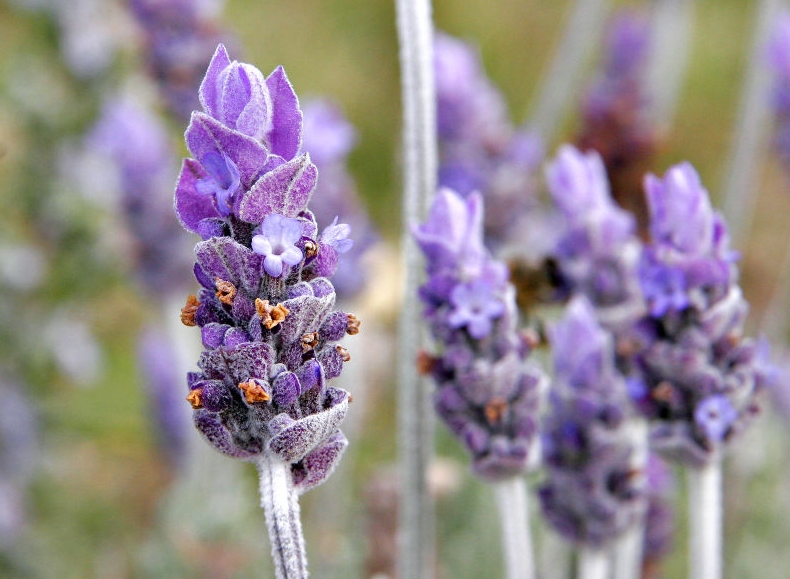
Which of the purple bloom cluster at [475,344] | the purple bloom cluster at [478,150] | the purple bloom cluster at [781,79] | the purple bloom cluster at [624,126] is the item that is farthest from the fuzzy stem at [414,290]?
the purple bloom cluster at [781,79]

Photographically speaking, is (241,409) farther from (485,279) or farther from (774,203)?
(774,203)

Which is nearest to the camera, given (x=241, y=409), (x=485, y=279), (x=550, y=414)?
(x=241, y=409)

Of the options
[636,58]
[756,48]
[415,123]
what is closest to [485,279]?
[415,123]

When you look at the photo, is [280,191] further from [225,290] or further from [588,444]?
[588,444]

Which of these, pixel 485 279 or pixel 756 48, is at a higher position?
pixel 756 48

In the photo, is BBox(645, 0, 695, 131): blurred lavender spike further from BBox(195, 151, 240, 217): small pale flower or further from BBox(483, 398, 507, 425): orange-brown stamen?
BBox(195, 151, 240, 217): small pale flower

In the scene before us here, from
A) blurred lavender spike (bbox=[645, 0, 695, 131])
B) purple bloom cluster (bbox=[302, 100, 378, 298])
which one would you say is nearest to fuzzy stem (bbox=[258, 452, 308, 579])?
purple bloom cluster (bbox=[302, 100, 378, 298])

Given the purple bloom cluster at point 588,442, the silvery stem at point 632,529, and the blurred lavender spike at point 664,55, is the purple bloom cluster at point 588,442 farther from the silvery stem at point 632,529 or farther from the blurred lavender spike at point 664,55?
the blurred lavender spike at point 664,55
